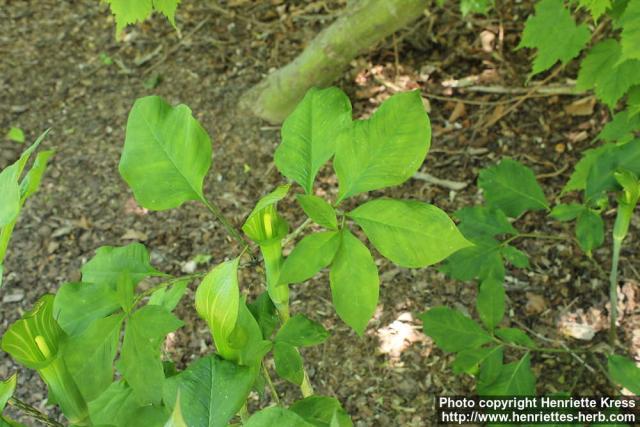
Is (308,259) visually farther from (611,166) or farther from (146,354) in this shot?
(611,166)

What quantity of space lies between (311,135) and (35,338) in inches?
17.8

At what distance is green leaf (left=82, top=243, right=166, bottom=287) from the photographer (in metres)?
1.00

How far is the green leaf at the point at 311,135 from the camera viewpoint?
91 centimetres

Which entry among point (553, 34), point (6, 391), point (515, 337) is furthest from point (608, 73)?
point (6, 391)

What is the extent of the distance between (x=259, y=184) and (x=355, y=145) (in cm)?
181

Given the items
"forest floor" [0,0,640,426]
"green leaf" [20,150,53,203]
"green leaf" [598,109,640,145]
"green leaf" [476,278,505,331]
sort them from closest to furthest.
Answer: "green leaf" [20,150,53,203] < "green leaf" [476,278,505,331] < "green leaf" [598,109,640,145] < "forest floor" [0,0,640,426]

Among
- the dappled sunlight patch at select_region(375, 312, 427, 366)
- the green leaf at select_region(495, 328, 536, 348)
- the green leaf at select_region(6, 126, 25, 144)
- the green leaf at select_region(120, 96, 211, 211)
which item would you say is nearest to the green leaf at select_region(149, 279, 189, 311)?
the green leaf at select_region(120, 96, 211, 211)

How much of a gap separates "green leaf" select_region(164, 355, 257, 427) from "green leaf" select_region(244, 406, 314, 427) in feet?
0.29

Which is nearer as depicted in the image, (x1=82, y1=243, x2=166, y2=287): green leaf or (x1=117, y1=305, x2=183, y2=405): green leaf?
(x1=117, y1=305, x2=183, y2=405): green leaf

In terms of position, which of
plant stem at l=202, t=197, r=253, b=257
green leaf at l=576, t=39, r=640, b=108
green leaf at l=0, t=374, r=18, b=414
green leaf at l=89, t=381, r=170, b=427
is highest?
green leaf at l=0, t=374, r=18, b=414

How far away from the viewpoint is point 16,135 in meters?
2.88

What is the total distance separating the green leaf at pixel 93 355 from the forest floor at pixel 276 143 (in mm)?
1157

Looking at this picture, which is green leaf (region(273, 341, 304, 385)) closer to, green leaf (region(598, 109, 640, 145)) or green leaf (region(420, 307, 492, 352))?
green leaf (region(420, 307, 492, 352))

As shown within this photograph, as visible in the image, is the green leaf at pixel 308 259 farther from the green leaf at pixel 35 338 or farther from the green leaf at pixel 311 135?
the green leaf at pixel 35 338
